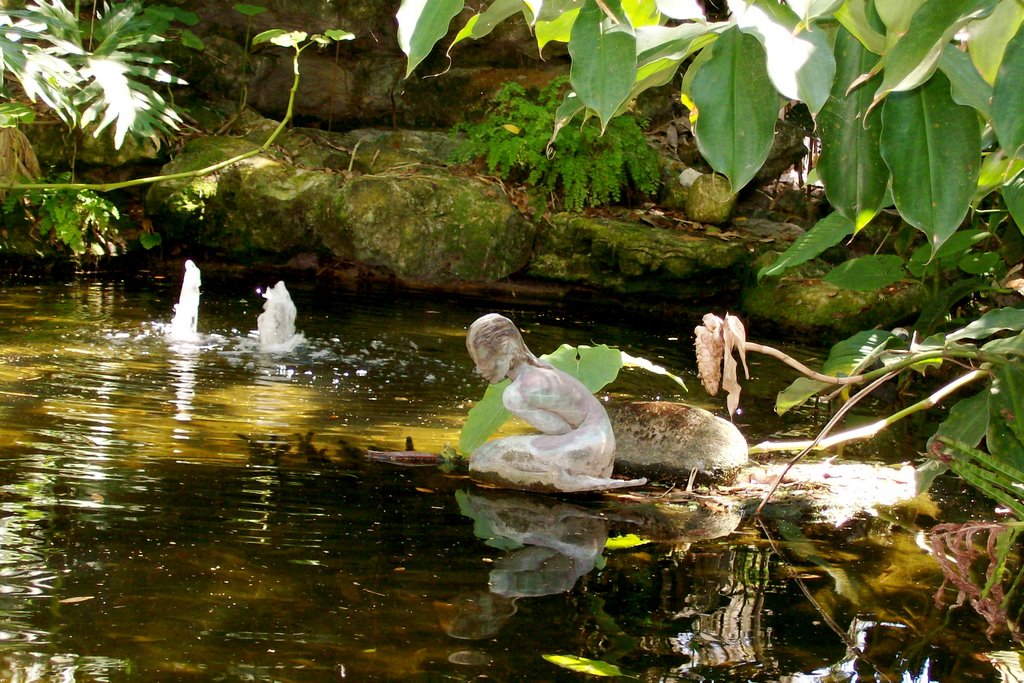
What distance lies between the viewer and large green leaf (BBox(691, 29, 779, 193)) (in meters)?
1.09

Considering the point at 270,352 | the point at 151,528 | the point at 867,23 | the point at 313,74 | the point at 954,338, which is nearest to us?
the point at 867,23

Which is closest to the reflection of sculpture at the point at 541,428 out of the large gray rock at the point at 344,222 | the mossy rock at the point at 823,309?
the mossy rock at the point at 823,309

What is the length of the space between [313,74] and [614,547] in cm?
944

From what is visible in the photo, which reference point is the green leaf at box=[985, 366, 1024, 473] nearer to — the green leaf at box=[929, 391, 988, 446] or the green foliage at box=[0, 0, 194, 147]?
the green leaf at box=[929, 391, 988, 446]

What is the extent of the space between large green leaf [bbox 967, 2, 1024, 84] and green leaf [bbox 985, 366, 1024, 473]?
5.08ft

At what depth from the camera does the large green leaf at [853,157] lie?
4.20 feet

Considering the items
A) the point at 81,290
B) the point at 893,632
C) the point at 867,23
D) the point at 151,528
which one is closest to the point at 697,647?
the point at 893,632

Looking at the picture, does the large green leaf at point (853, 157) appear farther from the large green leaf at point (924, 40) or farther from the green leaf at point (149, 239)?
the green leaf at point (149, 239)

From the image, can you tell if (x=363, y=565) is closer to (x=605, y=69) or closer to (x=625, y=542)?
(x=625, y=542)

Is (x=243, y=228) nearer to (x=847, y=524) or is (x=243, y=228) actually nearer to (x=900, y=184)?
(x=847, y=524)

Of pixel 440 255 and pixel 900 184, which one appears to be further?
pixel 440 255

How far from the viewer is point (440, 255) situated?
9.59 meters

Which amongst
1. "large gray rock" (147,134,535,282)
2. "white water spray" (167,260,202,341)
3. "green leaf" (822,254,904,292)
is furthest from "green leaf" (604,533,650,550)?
"large gray rock" (147,134,535,282)

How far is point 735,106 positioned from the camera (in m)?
1.11
